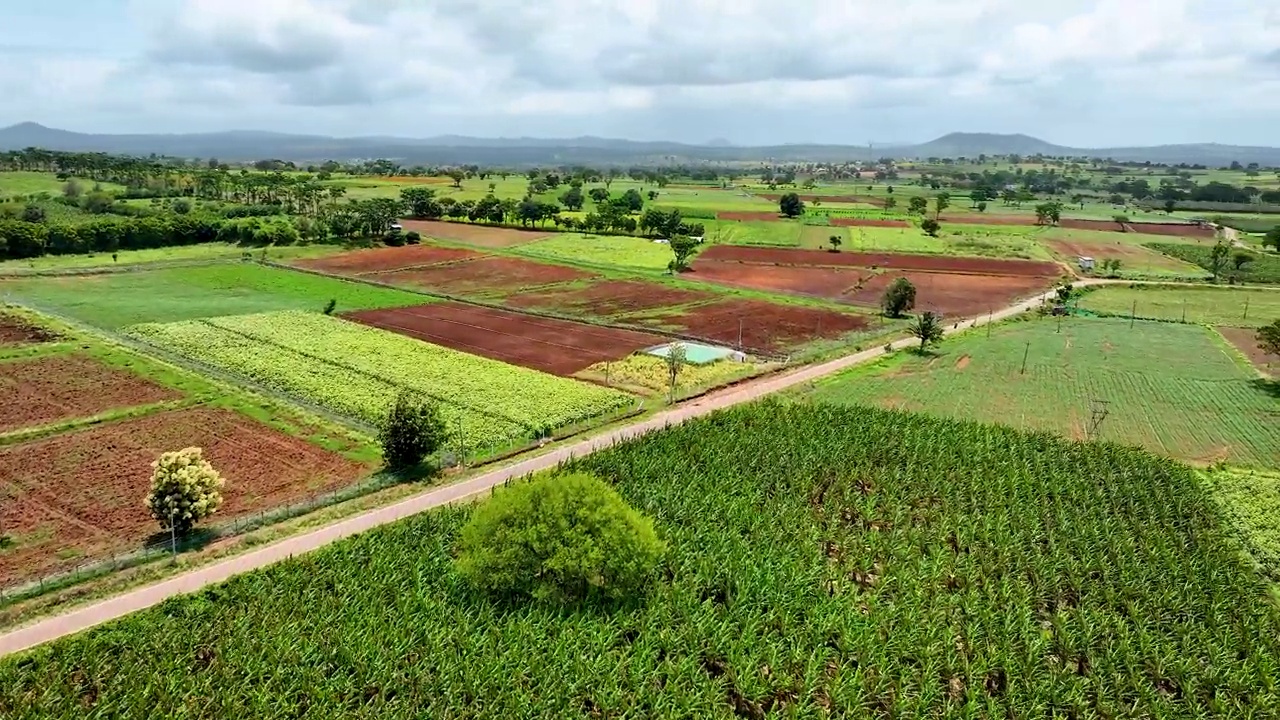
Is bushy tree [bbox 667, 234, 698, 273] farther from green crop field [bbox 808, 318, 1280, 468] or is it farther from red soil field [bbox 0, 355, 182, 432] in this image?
red soil field [bbox 0, 355, 182, 432]

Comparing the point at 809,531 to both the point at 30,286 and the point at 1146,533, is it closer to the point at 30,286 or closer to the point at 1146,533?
the point at 1146,533

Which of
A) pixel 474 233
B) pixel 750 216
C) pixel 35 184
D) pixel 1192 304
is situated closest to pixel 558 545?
pixel 1192 304

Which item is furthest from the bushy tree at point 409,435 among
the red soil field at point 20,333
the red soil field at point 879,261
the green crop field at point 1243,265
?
the green crop field at point 1243,265

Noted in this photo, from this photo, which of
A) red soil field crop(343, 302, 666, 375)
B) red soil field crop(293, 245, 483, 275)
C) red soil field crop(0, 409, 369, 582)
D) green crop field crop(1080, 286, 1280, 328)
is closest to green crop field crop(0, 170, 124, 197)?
red soil field crop(293, 245, 483, 275)

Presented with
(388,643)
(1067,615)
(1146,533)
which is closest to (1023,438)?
(1146,533)

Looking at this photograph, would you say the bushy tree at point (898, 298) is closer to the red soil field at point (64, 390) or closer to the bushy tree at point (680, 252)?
the bushy tree at point (680, 252)
